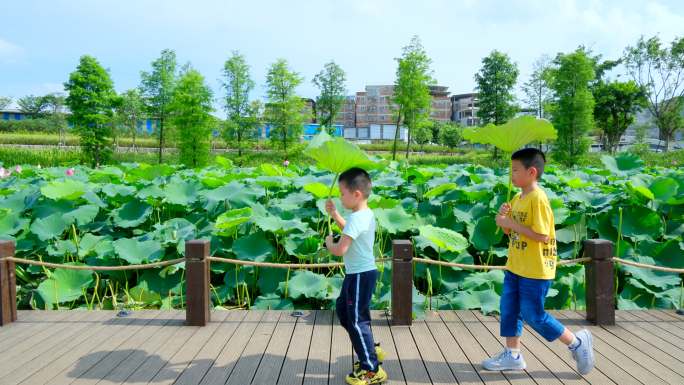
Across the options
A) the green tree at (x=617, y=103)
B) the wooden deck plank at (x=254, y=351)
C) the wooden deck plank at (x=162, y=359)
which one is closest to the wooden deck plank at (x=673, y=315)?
the wooden deck plank at (x=254, y=351)

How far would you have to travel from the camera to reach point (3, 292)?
3.48 m

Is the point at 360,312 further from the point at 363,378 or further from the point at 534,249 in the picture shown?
the point at 534,249

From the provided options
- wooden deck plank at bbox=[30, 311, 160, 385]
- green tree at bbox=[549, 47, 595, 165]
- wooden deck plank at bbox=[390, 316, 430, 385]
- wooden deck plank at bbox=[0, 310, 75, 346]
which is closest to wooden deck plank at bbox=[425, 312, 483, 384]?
wooden deck plank at bbox=[390, 316, 430, 385]

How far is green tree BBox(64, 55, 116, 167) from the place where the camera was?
75.3 feet

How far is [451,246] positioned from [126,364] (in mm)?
2370

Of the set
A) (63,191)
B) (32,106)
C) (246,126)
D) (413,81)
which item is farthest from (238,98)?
(32,106)

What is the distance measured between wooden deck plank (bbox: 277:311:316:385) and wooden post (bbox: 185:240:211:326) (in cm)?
66

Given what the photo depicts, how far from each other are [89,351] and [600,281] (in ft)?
10.9

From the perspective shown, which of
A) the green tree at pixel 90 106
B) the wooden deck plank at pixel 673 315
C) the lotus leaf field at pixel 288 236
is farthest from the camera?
the green tree at pixel 90 106

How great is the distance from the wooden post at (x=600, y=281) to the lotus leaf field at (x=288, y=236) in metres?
0.54

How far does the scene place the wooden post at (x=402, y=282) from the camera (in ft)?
11.4

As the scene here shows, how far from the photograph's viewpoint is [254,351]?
3.01 m

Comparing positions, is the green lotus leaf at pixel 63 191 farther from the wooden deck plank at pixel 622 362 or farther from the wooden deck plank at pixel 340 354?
the wooden deck plank at pixel 622 362

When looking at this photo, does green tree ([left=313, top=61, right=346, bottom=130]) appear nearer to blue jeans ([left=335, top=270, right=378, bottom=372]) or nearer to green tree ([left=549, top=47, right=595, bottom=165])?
green tree ([left=549, top=47, right=595, bottom=165])
